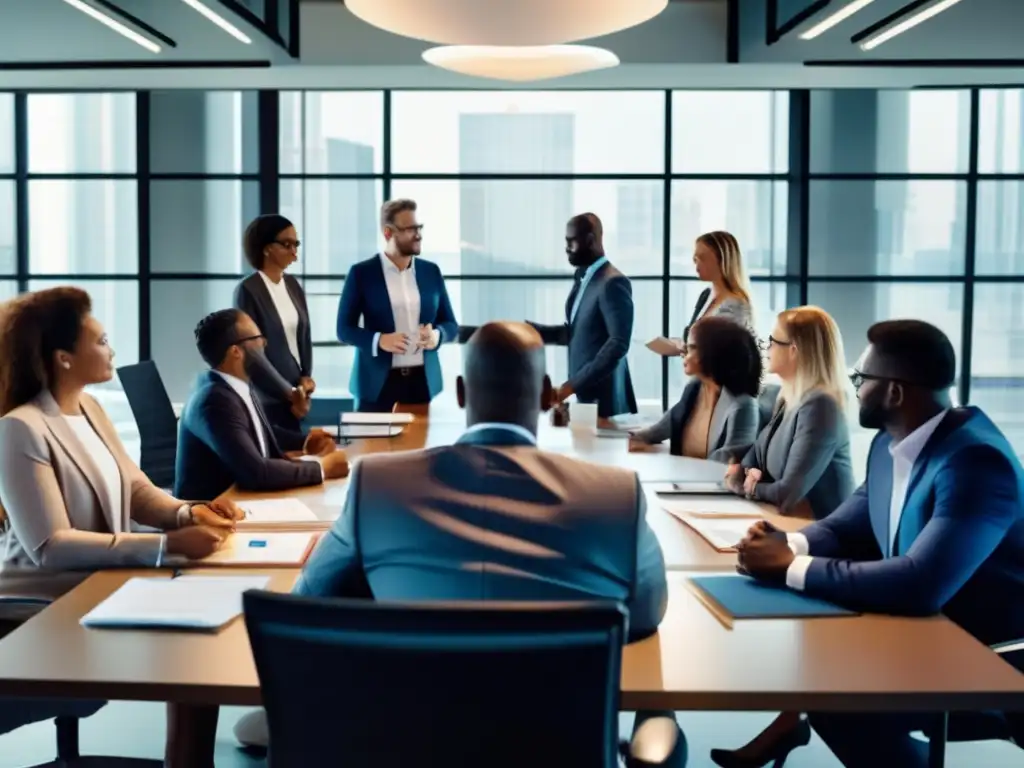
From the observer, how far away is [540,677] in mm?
1446

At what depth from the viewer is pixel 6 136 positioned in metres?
8.76

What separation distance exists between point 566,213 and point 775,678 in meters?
7.11

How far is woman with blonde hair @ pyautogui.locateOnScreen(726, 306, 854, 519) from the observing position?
3.58 meters

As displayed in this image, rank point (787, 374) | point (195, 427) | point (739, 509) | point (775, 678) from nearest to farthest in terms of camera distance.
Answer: point (775, 678)
point (739, 509)
point (195, 427)
point (787, 374)

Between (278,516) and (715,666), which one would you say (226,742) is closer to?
(278,516)

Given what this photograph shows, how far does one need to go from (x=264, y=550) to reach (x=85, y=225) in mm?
6816

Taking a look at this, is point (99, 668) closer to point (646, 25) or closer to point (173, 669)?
point (173, 669)

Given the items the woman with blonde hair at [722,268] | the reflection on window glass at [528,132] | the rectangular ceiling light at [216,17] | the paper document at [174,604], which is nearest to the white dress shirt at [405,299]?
the rectangular ceiling light at [216,17]

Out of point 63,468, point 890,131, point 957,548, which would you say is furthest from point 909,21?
point 890,131

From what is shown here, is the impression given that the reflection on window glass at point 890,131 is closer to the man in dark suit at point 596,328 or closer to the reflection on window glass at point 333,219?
the reflection on window glass at point 333,219

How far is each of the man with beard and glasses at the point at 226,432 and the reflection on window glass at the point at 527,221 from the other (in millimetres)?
5128

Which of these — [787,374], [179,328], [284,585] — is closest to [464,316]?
[179,328]

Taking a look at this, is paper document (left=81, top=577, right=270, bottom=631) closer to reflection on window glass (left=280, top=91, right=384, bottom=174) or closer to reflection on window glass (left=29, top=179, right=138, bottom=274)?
reflection on window glass (left=280, top=91, right=384, bottom=174)

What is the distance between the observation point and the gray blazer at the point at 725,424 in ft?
14.2
